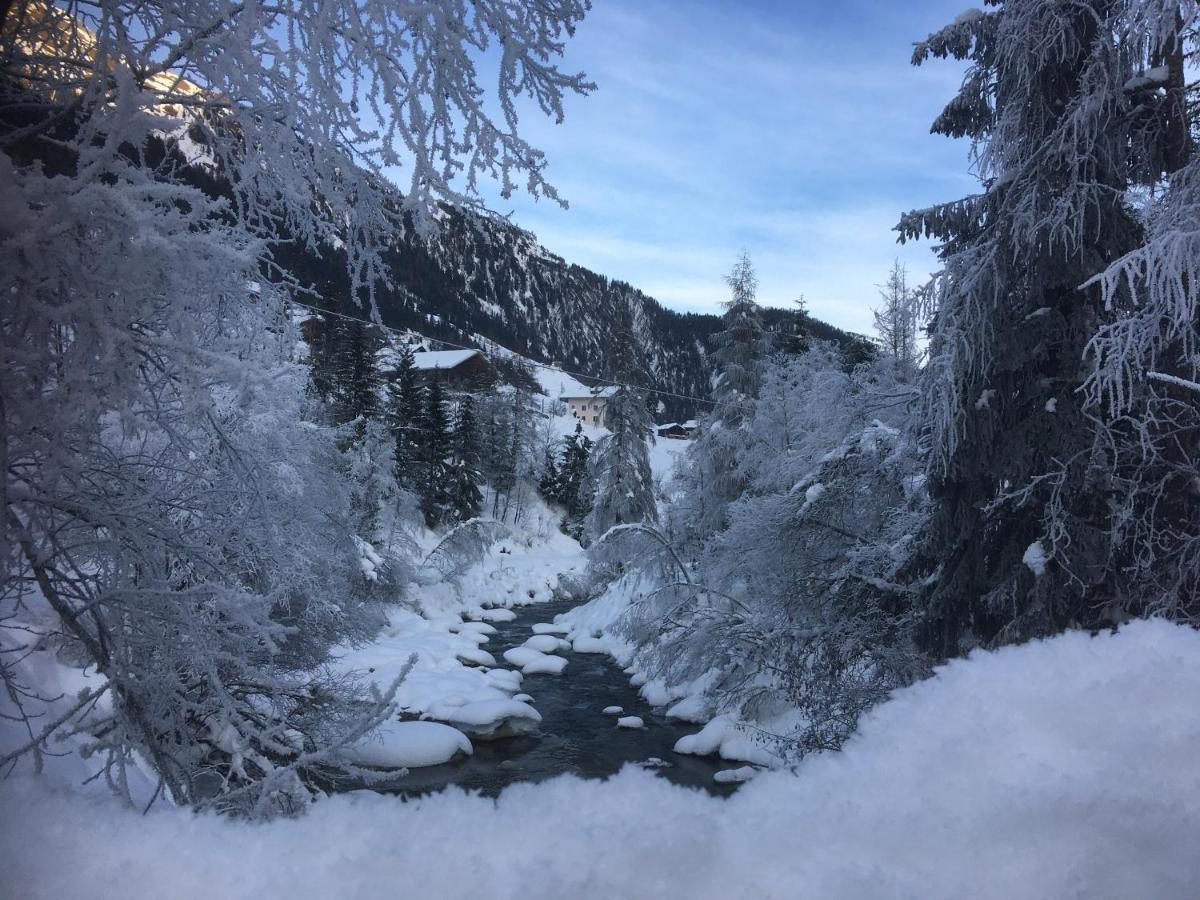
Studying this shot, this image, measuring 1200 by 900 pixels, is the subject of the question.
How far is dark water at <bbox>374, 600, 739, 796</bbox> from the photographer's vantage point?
39.7 feet

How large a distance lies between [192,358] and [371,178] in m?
1.27

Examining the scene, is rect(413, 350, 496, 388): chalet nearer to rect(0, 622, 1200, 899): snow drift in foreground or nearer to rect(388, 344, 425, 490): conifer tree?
rect(388, 344, 425, 490): conifer tree

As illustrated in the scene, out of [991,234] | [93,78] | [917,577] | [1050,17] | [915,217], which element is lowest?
[917,577]

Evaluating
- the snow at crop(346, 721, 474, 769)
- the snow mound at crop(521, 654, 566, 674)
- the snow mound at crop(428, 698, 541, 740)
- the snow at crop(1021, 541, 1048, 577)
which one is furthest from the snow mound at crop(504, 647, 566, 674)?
the snow at crop(1021, 541, 1048, 577)

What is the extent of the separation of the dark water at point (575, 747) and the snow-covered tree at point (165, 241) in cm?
783

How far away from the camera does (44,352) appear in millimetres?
2064

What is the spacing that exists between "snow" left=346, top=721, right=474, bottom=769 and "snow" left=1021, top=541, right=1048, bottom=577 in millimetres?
11014

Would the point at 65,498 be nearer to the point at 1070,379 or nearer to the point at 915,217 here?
the point at 1070,379

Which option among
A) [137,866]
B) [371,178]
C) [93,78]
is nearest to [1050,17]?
[371,178]

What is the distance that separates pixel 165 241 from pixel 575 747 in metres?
13.7

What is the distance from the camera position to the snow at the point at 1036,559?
6.49 metres

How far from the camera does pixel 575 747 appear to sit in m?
13.8

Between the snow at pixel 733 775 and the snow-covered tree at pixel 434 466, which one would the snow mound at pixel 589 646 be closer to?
the snow at pixel 733 775

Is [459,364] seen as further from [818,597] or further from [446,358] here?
[818,597]
